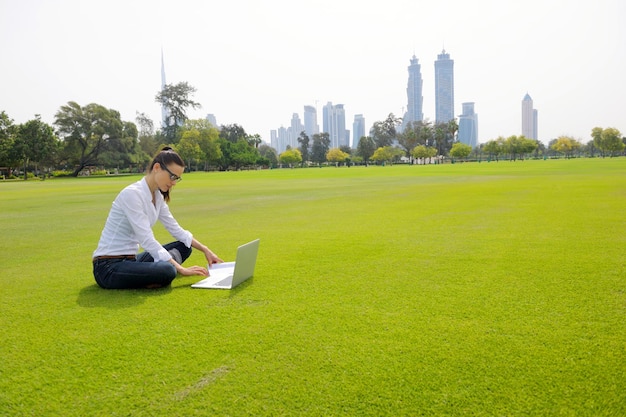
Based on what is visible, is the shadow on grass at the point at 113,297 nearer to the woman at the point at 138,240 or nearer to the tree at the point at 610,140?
the woman at the point at 138,240

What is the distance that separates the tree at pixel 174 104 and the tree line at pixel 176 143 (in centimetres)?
23

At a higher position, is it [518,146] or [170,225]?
[518,146]

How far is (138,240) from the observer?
5.32 metres

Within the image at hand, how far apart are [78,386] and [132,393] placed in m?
0.42

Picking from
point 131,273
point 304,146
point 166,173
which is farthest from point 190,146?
point 131,273

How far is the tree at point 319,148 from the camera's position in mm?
157375

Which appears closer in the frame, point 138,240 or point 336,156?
point 138,240

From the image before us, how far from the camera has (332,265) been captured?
6.64m

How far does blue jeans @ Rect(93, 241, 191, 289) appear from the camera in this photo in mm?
5254

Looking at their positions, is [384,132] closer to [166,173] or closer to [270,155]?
[270,155]

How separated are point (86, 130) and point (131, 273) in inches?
3388

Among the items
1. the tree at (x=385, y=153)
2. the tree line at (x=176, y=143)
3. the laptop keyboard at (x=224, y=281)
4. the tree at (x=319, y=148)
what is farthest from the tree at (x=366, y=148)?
the laptop keyboard at (x=224, y=281)

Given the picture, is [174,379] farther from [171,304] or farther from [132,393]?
[171,304]

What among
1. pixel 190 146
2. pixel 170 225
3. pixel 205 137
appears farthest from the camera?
pixel 205 137
